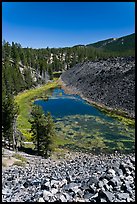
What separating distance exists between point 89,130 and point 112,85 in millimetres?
35525

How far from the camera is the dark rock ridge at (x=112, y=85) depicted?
74.8m

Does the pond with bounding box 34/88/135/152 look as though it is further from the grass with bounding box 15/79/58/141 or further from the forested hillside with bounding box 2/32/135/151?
the forested hillside with bounding box 2/32/135/151

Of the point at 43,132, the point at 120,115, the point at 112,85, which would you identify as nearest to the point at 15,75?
the point at 112,85

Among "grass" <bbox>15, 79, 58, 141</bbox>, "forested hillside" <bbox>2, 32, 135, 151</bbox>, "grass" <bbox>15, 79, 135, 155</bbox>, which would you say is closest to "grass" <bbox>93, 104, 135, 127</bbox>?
"grass" <bbox>15, 79, 135, 155</bbox>

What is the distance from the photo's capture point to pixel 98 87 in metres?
93.8

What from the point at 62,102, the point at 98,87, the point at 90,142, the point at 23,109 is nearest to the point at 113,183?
the point at 90,142

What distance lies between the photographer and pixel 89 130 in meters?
56.6

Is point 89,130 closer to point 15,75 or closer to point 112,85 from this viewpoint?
point 112,85

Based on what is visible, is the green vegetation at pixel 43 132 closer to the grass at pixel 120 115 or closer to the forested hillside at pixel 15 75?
the forested hillside at pixel 15 75

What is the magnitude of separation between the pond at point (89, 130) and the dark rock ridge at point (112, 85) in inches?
244

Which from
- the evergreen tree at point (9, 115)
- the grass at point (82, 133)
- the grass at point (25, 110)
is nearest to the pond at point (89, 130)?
the grass at point (82, 133)

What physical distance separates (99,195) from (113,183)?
1517 millimetres

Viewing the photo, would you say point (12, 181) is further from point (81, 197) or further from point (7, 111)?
point (7, 111)

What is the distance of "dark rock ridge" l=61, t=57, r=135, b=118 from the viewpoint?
74812mm
